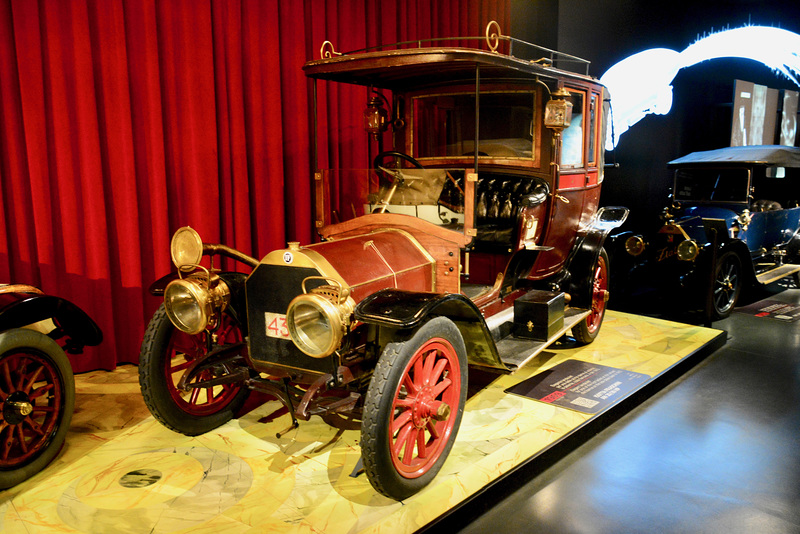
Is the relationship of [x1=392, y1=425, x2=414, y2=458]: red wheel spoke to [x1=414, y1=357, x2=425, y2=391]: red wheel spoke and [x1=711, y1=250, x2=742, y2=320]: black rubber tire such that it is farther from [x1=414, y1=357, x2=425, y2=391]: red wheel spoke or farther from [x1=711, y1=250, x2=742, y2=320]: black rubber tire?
[x1=711, y1=250, x2=742, y2=320]: black rubber tire

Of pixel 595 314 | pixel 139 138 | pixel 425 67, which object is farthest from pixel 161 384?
pixel 595 314

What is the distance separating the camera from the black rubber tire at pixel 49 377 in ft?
8.13

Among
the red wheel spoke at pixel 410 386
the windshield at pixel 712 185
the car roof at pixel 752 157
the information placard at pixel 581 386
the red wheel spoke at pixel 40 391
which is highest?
the car roof at pixel 752 157

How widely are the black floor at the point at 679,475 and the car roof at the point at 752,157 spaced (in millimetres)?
2491

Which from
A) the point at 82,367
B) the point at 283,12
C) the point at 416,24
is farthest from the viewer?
the point at 416,24

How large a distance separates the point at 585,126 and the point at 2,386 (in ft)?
11.5

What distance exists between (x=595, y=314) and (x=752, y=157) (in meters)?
2.45

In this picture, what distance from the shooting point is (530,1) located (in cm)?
598

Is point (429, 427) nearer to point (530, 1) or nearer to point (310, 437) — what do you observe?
point (310, 437)

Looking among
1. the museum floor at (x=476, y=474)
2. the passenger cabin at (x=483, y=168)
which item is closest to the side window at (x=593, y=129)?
the passenger cabin at (x=483, y=168)

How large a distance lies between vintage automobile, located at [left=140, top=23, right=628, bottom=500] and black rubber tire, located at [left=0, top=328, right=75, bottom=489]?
0.37 m

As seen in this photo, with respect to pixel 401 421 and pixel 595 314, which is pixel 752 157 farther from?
pixel 401 421

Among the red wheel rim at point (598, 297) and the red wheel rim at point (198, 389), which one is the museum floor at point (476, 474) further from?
the red wheel rim at point (598, 297)

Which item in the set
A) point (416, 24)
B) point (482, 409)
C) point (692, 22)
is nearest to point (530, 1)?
point (416, 24)
